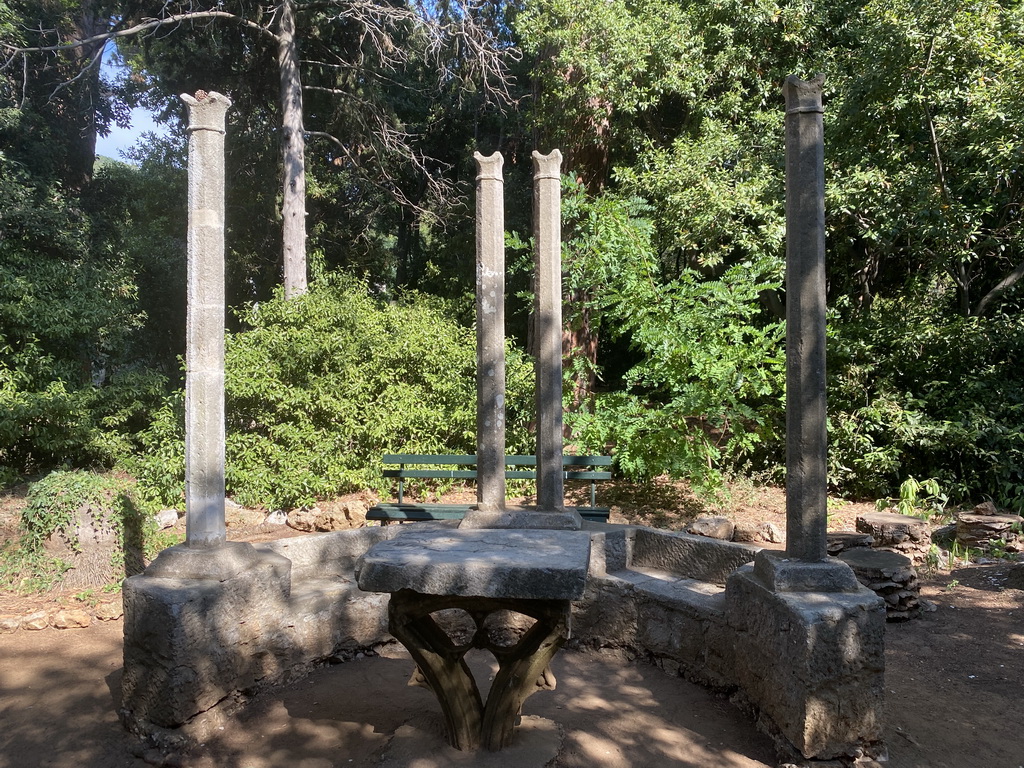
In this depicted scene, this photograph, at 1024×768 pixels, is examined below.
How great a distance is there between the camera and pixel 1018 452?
8.44 metres

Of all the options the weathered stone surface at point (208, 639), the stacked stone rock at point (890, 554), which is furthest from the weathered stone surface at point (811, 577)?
the weathered stone surface at point (208, 639)

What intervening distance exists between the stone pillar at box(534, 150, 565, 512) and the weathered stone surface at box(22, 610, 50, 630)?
12.2 ft

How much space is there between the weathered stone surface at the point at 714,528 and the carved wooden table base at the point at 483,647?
410 cm

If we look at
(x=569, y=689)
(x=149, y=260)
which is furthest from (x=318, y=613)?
(x=149, y=260)

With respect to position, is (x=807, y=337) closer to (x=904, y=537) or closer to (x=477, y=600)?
(x=477, y=600)

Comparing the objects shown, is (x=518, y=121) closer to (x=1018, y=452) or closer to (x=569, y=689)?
(x=1018, y=452)

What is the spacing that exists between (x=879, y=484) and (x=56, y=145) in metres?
15.3

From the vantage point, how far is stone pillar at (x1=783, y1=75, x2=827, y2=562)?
3736mm

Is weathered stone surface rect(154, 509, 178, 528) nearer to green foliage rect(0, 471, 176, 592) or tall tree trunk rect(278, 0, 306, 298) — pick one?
green foliage rect(0, 471, 176, 592)

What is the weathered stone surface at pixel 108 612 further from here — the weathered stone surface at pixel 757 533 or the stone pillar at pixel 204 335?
the weathered stone surface at pixel 757 533

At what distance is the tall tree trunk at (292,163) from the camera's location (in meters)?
10.9

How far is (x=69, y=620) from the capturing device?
5402mm

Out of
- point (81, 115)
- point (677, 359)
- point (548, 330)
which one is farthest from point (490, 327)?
point (81, 115)

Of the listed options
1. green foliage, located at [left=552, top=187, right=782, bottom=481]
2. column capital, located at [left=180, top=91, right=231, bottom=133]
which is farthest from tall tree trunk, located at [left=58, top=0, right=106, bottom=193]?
column capital, located at [left=180, top=91, right=231, bottom=133]
